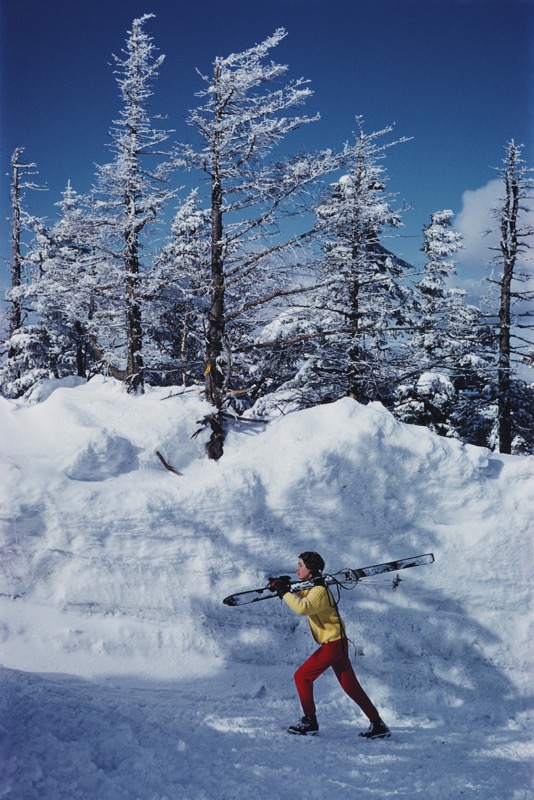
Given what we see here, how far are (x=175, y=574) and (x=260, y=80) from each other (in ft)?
28.5

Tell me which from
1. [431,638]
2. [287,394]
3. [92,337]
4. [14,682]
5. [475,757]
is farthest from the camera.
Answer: [287,394]

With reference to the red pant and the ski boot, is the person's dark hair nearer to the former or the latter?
the red pant

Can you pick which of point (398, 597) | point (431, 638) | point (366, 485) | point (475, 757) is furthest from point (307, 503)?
point (475, 757)

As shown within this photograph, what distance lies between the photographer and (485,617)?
316 inches

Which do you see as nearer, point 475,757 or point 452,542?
point 475,757

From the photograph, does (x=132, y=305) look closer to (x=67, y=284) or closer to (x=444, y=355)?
(x=67, y=284)

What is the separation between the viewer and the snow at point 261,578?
5770mm

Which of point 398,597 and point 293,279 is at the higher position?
point 293,279

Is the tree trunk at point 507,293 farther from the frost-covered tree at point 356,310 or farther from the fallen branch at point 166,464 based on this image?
the fallen branch at point 166,464

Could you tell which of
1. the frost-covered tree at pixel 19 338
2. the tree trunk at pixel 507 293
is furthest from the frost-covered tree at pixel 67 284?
the tree trunk at pixel 507 293

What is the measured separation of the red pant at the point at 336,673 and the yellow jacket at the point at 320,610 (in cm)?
10

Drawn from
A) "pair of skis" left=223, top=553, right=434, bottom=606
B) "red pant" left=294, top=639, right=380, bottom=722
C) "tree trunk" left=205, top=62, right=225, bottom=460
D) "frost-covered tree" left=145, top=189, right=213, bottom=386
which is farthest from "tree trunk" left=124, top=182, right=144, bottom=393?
"red pant" left=294, top=639, right=380, bottom=722

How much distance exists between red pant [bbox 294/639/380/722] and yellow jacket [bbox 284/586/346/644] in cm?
10

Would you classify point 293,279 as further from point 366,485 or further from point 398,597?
point 398,597
